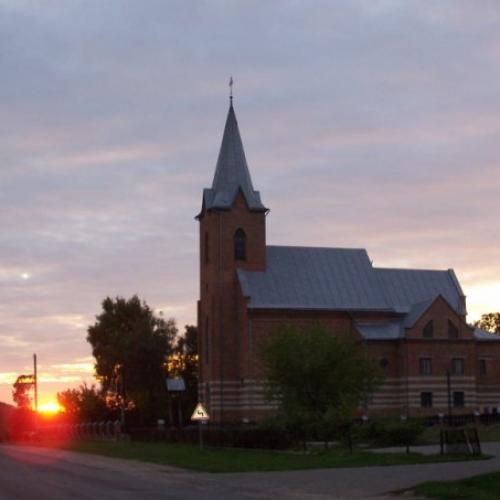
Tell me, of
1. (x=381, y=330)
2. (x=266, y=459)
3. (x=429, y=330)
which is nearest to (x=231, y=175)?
(x=381, y=330)

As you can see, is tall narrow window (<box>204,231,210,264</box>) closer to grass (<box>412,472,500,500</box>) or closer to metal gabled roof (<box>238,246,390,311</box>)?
metal gabled roof (<box>238,246,390,311</box>)

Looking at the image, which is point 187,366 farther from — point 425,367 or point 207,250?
point 425,367

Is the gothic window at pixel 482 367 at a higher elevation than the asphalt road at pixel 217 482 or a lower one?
higher

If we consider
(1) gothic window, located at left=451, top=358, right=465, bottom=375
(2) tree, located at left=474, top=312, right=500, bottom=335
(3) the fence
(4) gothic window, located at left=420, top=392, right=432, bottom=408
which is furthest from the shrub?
(2) tree, located at left=474, top=312, right=500, bottom=335

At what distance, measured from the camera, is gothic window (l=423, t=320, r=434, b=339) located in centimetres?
8462

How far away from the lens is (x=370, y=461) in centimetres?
3528

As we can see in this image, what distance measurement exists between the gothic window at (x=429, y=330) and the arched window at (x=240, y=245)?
1610cm

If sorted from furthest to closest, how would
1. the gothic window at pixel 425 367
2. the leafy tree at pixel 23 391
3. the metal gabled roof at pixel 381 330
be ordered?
the leafy tree at pixel 23 391, the metal gabled roof at pixel 381 330, the gothic window at pixel 425 367

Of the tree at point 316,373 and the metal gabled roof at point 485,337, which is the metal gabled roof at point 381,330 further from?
the tree at point 316,373

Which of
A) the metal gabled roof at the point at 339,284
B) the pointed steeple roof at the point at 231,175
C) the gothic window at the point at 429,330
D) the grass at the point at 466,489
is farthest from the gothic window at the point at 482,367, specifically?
the grass at the point at 466,489

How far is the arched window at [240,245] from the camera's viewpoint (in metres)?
84.9

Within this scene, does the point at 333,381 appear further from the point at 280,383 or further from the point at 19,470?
the point at 19,470

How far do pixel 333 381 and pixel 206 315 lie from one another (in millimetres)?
29899

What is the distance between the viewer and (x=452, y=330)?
8544cm
